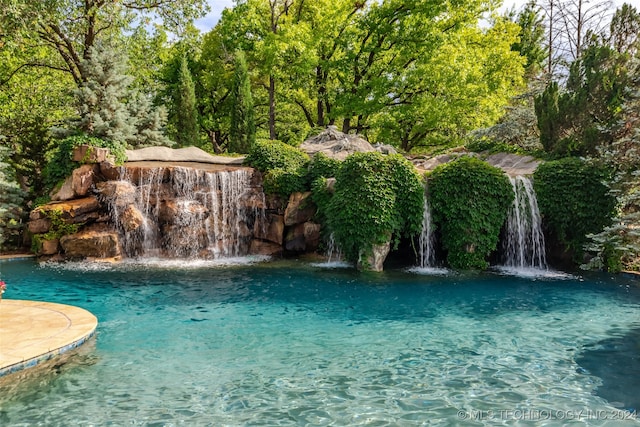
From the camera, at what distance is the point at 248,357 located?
6246mm

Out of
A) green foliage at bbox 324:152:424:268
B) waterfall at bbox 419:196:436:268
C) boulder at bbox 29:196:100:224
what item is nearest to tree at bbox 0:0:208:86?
boulder at bbox 29:196:100:224

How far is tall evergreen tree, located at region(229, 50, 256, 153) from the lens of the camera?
25.2 meters

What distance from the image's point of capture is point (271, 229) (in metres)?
15.8

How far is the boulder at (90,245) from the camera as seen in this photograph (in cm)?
1389

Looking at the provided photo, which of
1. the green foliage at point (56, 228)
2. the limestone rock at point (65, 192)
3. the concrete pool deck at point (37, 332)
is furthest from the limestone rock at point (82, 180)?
the concrete pool deck at point (37, 332)

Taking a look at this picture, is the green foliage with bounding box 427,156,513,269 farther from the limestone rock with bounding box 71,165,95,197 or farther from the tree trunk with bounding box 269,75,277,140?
the tree trunk with bounding box 269,75,277,140

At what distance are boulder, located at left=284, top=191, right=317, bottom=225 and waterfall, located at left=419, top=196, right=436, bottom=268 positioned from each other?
13.1ft

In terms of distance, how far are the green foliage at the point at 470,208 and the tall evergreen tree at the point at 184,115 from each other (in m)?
16.8

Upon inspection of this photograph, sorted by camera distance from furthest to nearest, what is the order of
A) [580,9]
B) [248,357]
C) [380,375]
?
[580,9]
[248,357]
[380,375]

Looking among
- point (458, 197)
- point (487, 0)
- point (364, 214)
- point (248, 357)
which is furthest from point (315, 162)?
point (487, 0)

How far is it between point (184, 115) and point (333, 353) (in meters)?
22.1

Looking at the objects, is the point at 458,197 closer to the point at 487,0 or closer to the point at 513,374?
the point at 513,374

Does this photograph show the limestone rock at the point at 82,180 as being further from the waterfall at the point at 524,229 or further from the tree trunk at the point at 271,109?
the waterfall at the point at 524,229

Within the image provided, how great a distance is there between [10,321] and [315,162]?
11237mm
